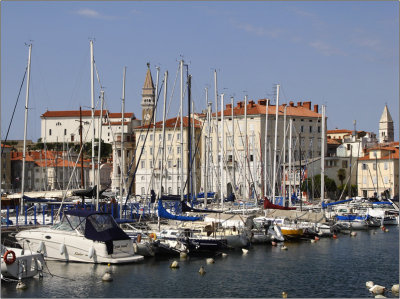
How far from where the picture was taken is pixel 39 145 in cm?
15625

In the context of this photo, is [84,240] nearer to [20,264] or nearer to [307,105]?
[20,264]

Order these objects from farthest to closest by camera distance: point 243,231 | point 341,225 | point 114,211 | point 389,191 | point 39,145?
point 39,145
point 389,191
point 341,225
point 114,211
point 243,231

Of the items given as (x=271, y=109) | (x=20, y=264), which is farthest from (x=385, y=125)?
(x=20, y=264)

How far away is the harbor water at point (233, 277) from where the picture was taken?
2717 centimetres

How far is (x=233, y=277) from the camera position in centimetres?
3080

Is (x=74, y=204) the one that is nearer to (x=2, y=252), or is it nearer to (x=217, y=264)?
(x=217, y=264)

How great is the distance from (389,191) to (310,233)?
1939 inches

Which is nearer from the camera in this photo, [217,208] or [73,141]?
[217,208]

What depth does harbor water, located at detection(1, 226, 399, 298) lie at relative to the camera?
89.1ft

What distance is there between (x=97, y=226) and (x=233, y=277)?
565 centimetres

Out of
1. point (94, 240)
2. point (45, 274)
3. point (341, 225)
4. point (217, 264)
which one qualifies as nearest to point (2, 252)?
point (45, 274)

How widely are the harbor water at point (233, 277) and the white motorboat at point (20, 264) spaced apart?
0.33m

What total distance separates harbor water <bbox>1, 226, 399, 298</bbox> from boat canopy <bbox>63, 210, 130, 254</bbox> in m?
1.10

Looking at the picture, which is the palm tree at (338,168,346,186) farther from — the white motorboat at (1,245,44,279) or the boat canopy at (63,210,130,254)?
the white motorboat at (1,245,44,279)
